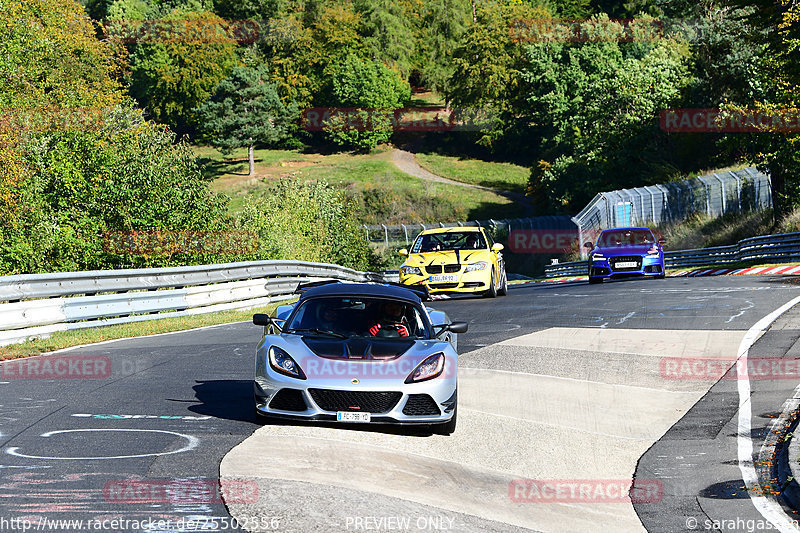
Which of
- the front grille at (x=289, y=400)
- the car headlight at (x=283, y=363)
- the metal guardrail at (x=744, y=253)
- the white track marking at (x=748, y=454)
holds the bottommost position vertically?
the metal guardrail at (x=744, y=253)

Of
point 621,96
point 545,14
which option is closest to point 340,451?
point 621,96

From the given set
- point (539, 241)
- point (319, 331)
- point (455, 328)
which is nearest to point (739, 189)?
point (539, 241)

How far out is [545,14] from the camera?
4651 inches

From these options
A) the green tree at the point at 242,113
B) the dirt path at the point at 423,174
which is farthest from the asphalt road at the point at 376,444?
the green tree at the point at 242,113

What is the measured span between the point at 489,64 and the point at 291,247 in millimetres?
73484

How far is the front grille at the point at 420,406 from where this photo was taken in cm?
845

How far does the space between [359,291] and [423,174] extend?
297ft

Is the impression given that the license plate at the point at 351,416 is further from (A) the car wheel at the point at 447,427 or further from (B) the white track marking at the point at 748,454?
(B) the white track marking at the point at 748,454

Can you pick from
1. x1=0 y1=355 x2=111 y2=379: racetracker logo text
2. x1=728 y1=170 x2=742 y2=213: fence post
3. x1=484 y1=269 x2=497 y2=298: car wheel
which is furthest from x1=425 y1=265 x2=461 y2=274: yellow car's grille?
x1=728 y1=170 x2=742 y2=213: fence post

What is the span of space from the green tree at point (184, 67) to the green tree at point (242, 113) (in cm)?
909

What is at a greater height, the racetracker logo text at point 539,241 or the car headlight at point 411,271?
the car headlight at point 411,271

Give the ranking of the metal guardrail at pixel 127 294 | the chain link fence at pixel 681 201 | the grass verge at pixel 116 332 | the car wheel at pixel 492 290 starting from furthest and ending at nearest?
the chain link fence at pixel 681 201
the car wheel at pixel 492 290
the metal guardrail at pixel 127 294
the grass verge at pixel 116 332

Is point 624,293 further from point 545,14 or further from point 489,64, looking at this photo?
point 545,14

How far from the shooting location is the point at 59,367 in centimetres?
1246
